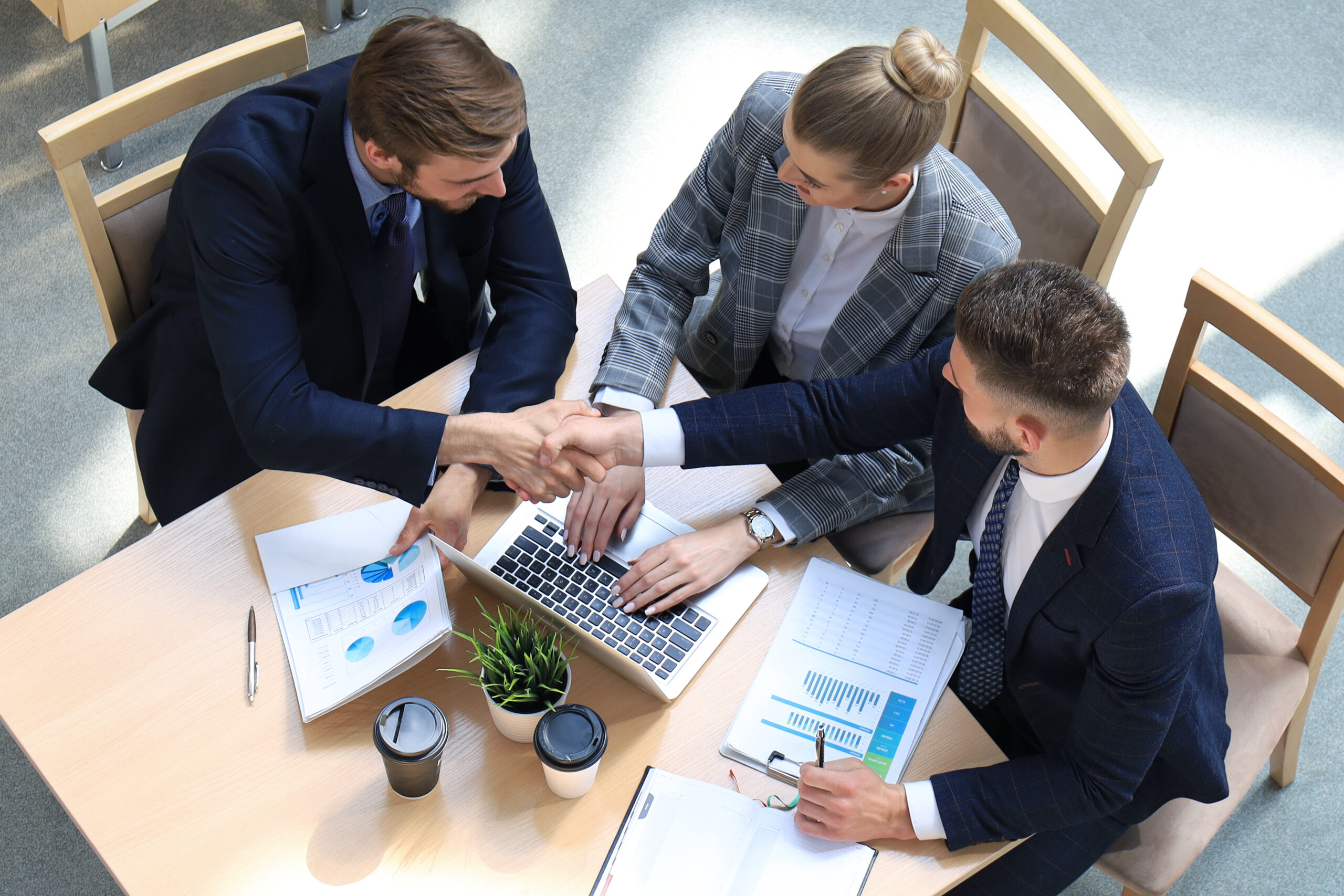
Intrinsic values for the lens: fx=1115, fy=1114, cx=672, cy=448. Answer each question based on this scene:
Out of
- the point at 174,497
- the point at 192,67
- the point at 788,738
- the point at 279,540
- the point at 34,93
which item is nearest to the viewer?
the point at 788,738

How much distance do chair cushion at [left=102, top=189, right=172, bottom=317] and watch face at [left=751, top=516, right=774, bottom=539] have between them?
3.40 feet

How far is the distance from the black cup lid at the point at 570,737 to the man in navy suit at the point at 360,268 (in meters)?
0.35

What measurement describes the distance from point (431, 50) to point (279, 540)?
2.27 ft

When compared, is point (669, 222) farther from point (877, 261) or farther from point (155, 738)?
point (155, 738)

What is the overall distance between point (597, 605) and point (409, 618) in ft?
0.80

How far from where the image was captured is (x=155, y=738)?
53.4 inches

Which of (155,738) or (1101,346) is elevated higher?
(1101,346)

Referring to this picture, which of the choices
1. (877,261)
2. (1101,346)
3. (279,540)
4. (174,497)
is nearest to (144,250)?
(174,497)

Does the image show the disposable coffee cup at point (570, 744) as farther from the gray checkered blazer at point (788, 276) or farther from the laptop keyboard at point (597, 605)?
the gray checkered blazer at point (788, 276)

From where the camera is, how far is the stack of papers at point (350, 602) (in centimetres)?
140

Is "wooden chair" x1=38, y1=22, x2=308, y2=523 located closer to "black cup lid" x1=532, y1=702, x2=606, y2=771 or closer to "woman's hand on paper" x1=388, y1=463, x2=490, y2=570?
"woman's hand on paper" x1=388, y1=463, x2=490, y2=570

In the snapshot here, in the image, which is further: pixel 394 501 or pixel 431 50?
pixel 394 501

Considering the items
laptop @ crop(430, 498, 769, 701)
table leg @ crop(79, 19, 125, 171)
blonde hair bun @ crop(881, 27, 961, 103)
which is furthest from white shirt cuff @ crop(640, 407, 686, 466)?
table leg @ crop(79, 19, 125, 171)

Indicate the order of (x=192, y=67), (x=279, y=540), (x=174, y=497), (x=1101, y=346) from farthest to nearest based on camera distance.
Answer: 1. (x=174, y=497)
2. (x=192, y=67)
3. (x=279, y=540)
4. (x=1101, y=346)
